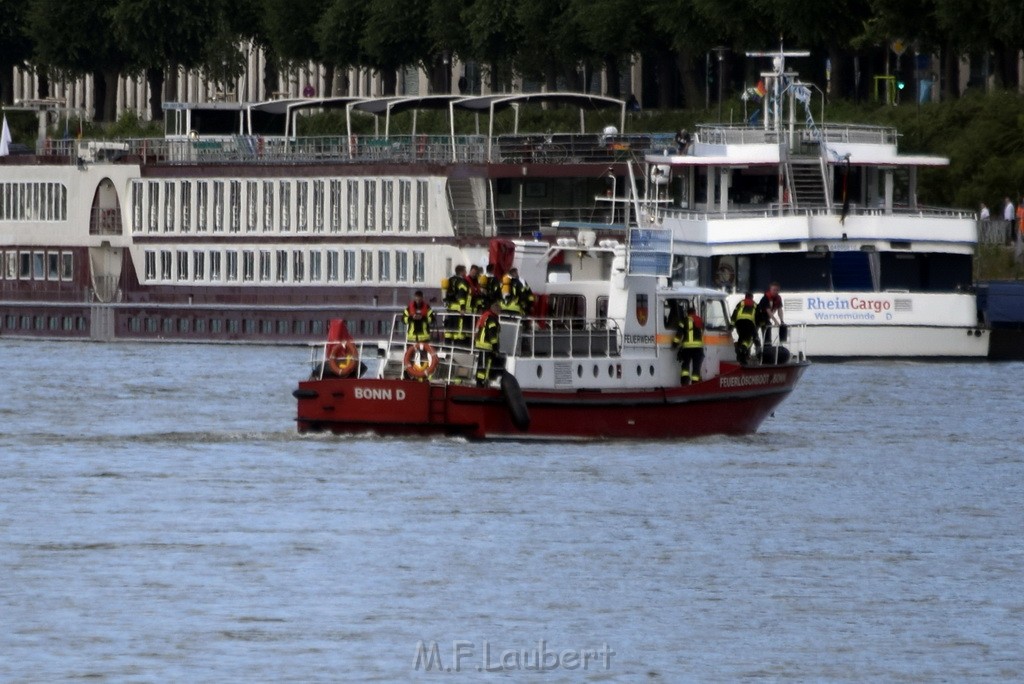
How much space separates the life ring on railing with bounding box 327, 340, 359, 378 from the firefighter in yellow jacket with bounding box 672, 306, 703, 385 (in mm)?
4751

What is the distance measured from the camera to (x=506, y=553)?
32.2 m

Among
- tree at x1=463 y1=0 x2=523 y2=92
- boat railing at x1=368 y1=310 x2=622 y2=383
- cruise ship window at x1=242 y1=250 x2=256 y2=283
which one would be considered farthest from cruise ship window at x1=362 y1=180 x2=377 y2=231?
tree at x1=463 y1=0 x2=523 y2=92

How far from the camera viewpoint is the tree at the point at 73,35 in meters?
118

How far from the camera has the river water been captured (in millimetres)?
26938

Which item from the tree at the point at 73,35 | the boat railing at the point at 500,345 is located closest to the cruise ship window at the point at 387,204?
the boat railing at the point at 500,345

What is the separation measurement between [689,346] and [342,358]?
5.09 metres

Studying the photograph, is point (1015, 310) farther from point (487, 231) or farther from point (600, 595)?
point (600, 595)

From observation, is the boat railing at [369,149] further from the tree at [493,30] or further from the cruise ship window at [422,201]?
the tree at [493,30]

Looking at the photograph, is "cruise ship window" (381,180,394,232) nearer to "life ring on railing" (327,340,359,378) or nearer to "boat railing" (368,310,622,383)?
"boat railing" (368,310,622,383)

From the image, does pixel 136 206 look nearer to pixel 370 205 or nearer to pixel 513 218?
pixel 370 205

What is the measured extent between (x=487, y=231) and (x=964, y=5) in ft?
→ 54.9

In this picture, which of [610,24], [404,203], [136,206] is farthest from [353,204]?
[610,24]

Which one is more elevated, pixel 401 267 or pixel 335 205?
pixel 335 205

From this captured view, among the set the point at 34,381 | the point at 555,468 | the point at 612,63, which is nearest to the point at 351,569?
the point at 555,468
